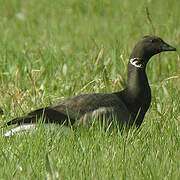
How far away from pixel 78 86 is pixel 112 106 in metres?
1.25

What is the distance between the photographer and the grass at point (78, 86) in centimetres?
362

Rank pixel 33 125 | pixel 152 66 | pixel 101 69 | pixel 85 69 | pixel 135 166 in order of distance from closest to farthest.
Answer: pixel 135 166
pixel 33 125
pixel 101 69
pixel 85 69
pixel 152 66

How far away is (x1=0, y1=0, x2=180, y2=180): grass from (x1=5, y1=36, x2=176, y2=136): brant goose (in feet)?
0.68

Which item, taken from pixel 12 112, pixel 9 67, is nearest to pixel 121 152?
pixel 12 112

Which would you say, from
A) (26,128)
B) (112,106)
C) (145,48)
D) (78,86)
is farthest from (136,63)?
(26,128)

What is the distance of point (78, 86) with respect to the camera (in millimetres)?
6301

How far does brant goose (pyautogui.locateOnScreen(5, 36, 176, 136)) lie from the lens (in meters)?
4.86

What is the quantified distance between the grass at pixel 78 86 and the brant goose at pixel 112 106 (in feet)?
0.68

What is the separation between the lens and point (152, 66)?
24.1 ft

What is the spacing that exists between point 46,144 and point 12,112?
4.93 ft

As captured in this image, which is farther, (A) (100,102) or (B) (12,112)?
(B) (12,112)

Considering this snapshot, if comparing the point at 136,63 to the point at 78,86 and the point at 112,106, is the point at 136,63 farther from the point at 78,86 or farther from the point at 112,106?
the point at 78,86

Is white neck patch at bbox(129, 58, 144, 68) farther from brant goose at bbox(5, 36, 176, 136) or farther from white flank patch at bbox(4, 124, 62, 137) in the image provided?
white flank patch at bbox(4, 124, 62, 137)

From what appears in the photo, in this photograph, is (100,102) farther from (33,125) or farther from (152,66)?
(152,66)
